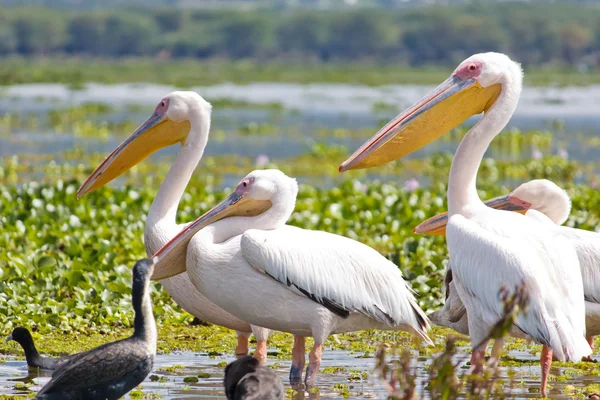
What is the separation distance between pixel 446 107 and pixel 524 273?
3.96 feet

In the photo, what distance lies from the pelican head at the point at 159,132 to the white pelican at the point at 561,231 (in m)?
1.46

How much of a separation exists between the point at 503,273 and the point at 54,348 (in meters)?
2.76

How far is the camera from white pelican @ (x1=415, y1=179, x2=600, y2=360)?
5668 millimetres

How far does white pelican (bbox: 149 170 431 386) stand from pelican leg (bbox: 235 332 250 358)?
0.73 meters

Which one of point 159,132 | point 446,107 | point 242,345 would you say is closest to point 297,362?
point 242,345

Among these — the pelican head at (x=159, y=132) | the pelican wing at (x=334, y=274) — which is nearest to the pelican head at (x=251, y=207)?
the pelican wing at (x=334, y=274)

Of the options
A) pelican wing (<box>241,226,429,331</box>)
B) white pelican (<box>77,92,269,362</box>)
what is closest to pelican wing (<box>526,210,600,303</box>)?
pelican wing (<box>241,226,429,331</box>)

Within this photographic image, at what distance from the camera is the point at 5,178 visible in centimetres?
1445

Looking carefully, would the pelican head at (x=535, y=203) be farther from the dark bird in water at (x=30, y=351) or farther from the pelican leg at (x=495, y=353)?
the dark bird in water at (x=30, y=351)

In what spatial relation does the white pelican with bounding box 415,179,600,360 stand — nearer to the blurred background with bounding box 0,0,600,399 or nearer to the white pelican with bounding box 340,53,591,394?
the white pelican with bounding box 340,53,591,394

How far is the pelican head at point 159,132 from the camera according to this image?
6.43 meters

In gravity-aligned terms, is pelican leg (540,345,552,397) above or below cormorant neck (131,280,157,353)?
below

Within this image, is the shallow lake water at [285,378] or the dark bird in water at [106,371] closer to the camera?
the dark bird in water at [106,371]

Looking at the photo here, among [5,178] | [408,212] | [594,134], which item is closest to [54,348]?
[408,212]
